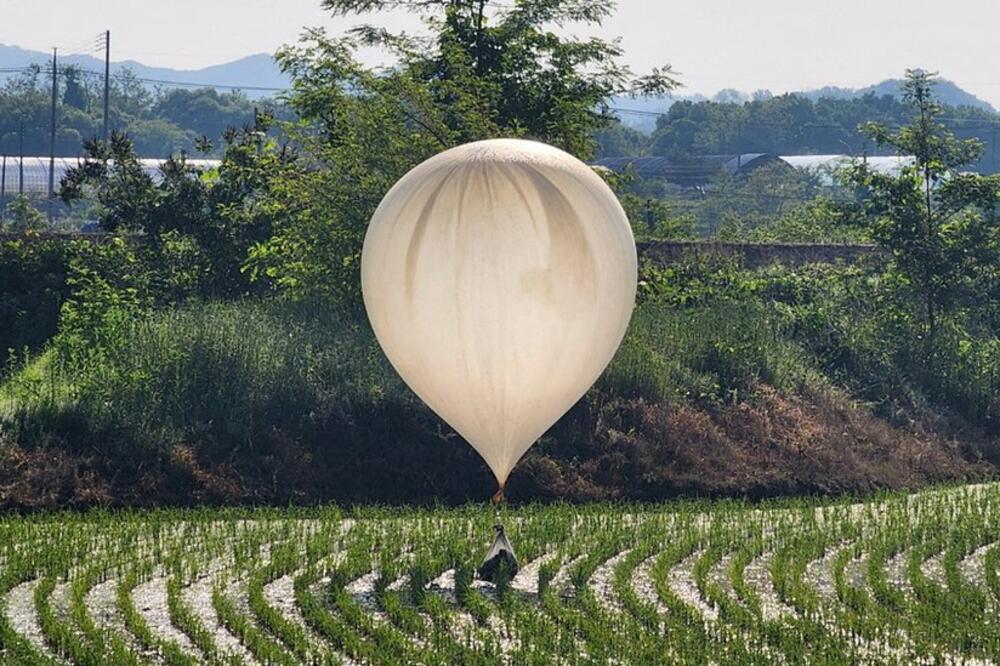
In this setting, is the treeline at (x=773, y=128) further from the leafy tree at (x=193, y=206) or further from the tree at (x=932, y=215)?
the leafy tree at (x=193, y=206)

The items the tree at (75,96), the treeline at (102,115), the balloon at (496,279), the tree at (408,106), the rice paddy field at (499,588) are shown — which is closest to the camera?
the rice paddy field at (499,588)

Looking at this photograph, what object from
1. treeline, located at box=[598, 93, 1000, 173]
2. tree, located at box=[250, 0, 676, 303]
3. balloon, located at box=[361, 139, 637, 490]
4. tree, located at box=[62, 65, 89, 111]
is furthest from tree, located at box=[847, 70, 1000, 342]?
tree, located at box=[62, 65, 89, 111]

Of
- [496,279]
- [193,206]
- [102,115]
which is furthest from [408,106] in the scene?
[102,115]

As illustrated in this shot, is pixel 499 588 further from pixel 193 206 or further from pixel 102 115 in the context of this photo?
pixel 102 115

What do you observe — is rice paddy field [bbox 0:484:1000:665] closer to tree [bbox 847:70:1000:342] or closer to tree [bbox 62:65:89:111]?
tree [bbox 847:70:1000:342]

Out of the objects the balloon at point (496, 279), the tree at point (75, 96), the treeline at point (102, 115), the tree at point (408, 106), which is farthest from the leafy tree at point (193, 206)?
the tree at point (75, 96)

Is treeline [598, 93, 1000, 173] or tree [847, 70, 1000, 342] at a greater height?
treeline [598, 93, 1000, 173]
